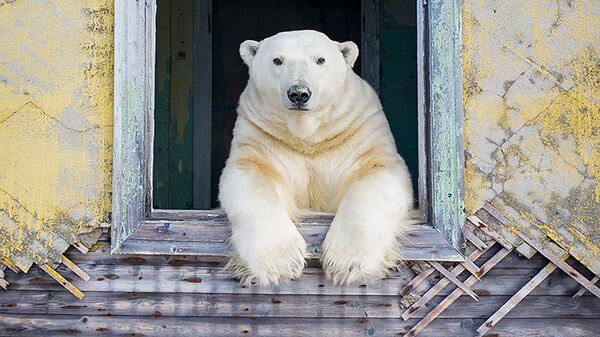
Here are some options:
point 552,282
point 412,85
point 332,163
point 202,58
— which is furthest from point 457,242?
point 202,58

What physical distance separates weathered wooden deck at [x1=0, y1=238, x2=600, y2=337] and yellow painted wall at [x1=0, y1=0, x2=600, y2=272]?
0.55 ft

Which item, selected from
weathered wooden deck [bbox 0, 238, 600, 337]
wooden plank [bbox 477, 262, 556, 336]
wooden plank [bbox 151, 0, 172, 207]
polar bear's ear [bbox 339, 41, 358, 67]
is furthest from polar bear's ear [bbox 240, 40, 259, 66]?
wooden plank [bbox 151, 0, 172, 207]

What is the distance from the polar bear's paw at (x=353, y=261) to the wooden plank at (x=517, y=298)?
0.44 meters

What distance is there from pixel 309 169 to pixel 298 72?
0.49 meters

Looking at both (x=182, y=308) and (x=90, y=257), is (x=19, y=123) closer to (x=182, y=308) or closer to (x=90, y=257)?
(x=90, y=257)

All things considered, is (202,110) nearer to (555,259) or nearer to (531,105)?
(531,105)

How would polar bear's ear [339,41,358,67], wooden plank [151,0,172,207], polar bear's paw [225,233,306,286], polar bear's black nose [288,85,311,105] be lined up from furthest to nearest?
wooden plank [151,0,172,207] → polar bear's ear [339,41,358,67] → polar bear's black nose [288,85,311,105] → polar bear's paw [225,233,306,286]

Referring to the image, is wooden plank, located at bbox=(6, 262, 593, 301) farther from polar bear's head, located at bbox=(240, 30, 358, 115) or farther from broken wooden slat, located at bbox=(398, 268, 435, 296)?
polar bear's head, located at bbox=(240, 30, 358, 115)

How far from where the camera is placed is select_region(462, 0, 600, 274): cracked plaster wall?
9.00 ft

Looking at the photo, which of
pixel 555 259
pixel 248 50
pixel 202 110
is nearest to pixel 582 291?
pixel 555 259

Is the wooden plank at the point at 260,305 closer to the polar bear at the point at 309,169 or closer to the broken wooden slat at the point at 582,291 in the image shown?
the broken wooden slat at the point at 582,291

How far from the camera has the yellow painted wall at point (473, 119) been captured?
2750 millimetres

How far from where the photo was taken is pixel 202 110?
16.5 feet

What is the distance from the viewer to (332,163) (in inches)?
121
